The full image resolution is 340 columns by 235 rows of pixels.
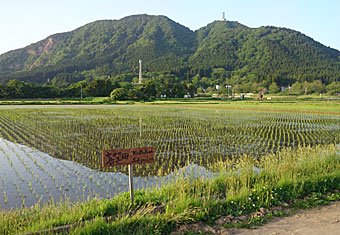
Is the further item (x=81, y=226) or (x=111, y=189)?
(x=111, y=189)

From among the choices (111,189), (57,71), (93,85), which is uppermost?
(57,71)

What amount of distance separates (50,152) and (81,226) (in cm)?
719

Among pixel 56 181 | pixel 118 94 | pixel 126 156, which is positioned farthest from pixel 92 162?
pixel 118 94

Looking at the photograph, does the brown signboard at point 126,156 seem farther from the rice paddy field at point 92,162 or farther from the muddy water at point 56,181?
the rice paddy field at point 92,162

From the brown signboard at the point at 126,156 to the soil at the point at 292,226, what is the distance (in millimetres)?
1234

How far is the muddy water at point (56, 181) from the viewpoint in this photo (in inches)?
213

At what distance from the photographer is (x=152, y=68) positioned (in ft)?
556

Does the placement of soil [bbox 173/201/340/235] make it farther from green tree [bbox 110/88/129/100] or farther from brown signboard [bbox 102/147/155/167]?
green tree [bbox 110/88/129/100]

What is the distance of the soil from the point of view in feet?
12.3

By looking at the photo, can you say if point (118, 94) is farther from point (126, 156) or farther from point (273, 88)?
point (273, 88)

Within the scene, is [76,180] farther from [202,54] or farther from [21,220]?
[202,54]

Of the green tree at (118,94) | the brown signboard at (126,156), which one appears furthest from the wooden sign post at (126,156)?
the green tree at (118,94)

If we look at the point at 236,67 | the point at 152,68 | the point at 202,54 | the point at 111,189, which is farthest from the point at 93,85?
the point at 202,54

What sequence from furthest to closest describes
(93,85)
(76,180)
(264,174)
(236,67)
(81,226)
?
(236,67) < (93,85) < (76,180) < (264,174) < (81,226)
